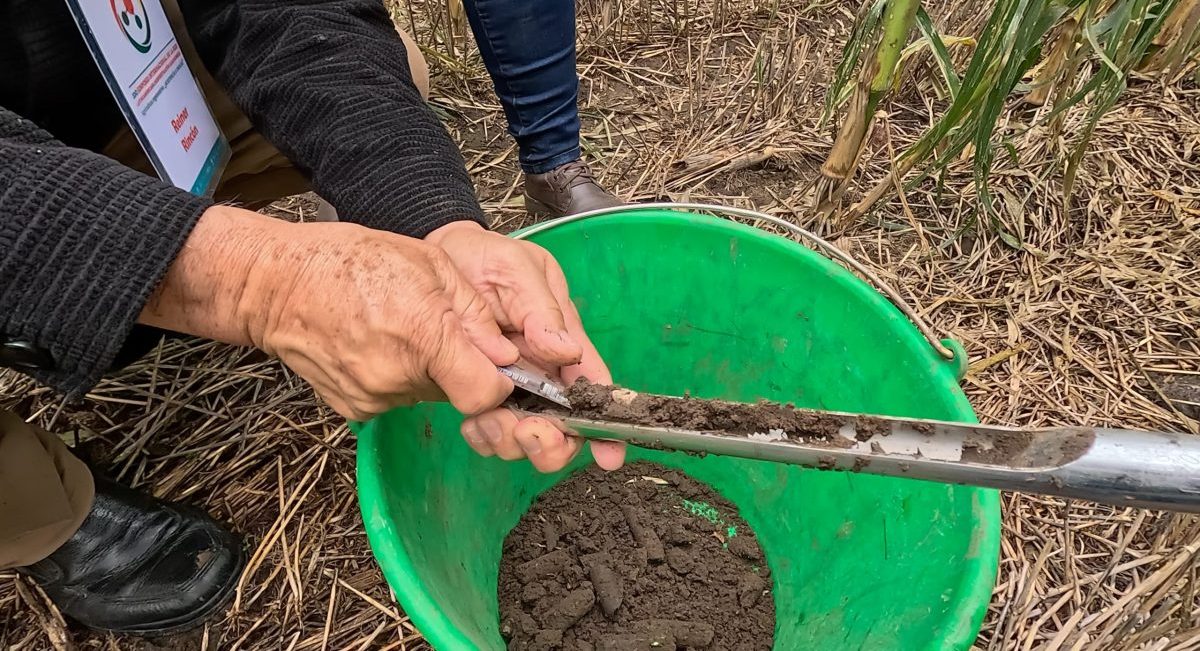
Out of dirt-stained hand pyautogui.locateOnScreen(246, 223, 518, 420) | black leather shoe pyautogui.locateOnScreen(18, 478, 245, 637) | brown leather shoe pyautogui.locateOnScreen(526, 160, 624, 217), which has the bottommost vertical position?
black leather shoe pyautogui.locateOnScreen(18, 478, 245, 637)

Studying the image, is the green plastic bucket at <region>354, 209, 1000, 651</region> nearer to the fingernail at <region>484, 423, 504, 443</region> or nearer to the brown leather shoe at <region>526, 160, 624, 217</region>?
the fingernail at <region>484, 423, 504, 443</region>

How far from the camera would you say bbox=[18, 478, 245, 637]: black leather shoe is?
1.00 meters

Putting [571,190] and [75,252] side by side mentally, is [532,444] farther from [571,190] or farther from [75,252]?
[571,190]

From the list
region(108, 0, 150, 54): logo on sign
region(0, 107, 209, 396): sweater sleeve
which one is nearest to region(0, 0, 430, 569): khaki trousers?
region(108, 0, 150, 54): logo on sign

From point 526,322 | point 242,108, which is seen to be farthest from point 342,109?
point 526,322

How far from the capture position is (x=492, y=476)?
1.08 meters

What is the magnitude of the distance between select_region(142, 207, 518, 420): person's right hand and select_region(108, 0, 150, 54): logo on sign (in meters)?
0.34

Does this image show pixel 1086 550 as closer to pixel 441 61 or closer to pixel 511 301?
pixel 511 301

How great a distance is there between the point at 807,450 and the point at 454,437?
0.51 meters

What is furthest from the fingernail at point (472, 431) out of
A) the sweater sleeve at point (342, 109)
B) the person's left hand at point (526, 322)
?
the sweater sleeve at point (342, 109)

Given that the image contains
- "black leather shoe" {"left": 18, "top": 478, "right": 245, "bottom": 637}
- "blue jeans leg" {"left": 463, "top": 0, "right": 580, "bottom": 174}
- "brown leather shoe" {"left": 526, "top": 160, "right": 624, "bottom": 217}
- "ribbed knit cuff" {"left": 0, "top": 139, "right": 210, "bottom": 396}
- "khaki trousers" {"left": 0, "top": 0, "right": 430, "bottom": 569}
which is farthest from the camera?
"brown leather shoe" {"left": 526, "top": 160, "right": 624, "bottom": 217}

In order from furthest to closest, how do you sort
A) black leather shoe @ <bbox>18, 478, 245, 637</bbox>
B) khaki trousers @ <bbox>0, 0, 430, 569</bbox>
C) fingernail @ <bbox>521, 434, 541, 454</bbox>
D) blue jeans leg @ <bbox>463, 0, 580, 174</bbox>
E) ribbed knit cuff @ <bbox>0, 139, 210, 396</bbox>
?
blue jeans leg @ <bbox>463, 0, 580, 174</bbox>
black leather shoe @ <bbox>18, 478, 245, 637</bbox>
khaki trousers @ <bbox>0, 0, 430, 569</bbox>
fingernail @ <bbox>521, 434, 541, 454</bbox>
ribbed knit cuff @ <bbox>0, 139, 210, 396</bbox>

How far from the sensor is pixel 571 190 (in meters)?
1.46

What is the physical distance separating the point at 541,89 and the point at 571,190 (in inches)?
7.9
